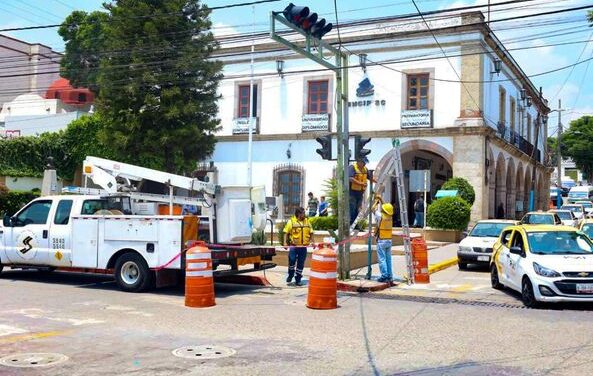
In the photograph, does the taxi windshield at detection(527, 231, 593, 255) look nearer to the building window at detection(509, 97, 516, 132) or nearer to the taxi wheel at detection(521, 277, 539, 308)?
the taxi wheel at detection(521, 277, 539, 308)

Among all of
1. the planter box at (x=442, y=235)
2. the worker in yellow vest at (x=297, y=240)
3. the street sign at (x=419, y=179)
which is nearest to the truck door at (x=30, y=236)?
the worker in yellow vest at (x=297, y=240)

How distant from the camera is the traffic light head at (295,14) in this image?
12.5 metres

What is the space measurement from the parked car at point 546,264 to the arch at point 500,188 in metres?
21.6

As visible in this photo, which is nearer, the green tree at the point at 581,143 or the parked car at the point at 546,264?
the parked car at the point at 546,264

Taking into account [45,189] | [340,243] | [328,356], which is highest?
[45,189]

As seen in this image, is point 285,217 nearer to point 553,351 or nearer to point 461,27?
point 461,27

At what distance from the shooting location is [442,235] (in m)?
25.5

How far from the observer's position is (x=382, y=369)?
257 inches

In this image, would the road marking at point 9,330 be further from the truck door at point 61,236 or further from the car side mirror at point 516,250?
the car side mirror at point 516,250

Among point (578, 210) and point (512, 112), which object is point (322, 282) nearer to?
point (512, 112)

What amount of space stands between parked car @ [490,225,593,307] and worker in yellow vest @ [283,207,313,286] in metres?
4.14

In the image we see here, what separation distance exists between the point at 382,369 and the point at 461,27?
82.5ft

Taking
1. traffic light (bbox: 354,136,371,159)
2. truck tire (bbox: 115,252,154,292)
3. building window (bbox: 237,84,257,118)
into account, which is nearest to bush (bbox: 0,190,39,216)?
building window (bbox: 237,84,257,118)

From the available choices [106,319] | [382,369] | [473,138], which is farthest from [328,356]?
[473,138]
